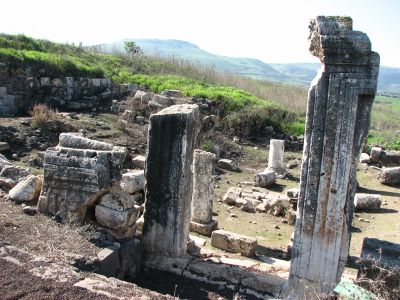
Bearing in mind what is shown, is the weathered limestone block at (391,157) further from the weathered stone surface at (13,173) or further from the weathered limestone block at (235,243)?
the weathered stone surface at (13,173)

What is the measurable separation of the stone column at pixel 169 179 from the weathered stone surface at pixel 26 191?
1.86 metres

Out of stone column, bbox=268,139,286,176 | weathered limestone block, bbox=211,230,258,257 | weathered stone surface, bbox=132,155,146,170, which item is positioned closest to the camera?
weathered limestone block, bbox=211,230,258,257

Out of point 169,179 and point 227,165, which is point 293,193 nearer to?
point 227,165

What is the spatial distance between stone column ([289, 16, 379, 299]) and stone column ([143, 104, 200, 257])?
5.27 feet

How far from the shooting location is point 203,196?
910 centimetres

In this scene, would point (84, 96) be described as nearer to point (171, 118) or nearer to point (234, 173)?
point (234, 173)

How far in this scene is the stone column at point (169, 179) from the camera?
19.4ft

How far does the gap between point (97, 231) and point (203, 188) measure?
360cm

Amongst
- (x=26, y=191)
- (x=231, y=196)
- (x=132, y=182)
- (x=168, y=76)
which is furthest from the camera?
(x=168, y=76)

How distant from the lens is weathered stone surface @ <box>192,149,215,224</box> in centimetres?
915

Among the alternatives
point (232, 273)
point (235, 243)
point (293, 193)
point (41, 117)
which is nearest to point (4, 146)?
point (41, 117)

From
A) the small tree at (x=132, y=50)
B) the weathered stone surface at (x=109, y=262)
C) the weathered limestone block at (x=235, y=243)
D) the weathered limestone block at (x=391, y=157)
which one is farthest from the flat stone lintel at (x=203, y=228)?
the small tree at (x=132, y=50)

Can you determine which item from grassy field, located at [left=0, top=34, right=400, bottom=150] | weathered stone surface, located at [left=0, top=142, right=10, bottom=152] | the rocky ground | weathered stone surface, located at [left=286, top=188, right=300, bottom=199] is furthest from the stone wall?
weathered stone surface, located at [left=286, top=188, right=300, bottom=199]

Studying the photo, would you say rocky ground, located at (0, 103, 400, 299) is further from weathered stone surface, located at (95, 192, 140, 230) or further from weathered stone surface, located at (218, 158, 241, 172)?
weathered stone surface, located at (218, 158, 241, 172)
